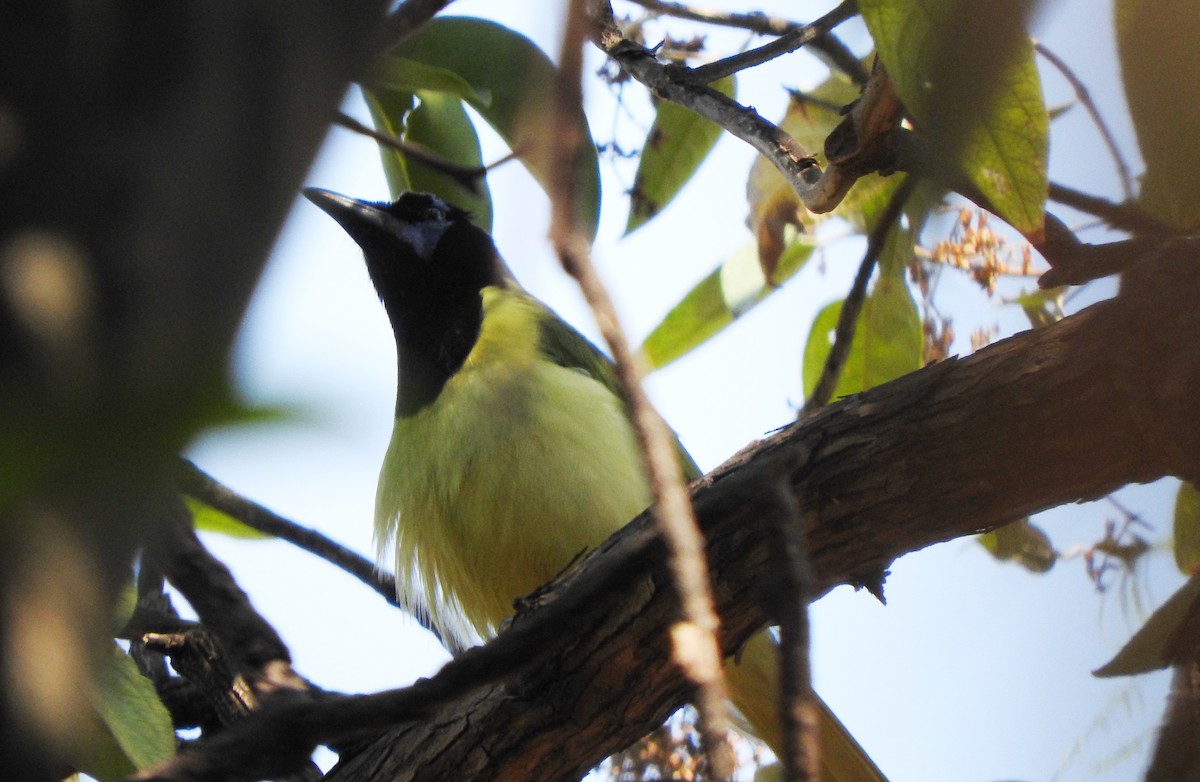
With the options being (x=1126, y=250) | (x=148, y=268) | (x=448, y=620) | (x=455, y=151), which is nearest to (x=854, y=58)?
(x=455, y=151)

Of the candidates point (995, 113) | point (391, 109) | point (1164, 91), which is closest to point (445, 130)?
point (391, 109)

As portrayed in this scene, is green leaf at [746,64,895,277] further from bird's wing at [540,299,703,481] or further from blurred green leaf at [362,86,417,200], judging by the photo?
blurred green leaf at [362,86,417,200]

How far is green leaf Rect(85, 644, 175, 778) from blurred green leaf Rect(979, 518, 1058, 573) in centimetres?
188

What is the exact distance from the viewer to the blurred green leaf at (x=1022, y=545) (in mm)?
2805

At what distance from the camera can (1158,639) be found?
188 centimetres

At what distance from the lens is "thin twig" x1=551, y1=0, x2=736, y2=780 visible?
934 mm

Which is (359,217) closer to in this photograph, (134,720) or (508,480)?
(508,480)

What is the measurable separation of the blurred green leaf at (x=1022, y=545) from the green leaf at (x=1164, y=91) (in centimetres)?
148

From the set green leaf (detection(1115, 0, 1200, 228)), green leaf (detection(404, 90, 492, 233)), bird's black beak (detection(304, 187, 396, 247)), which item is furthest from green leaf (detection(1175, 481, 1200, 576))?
bird's black beak (detection(304, 187, 396, 247))

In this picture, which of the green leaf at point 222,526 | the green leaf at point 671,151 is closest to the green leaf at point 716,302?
the green leaf at point 671,151

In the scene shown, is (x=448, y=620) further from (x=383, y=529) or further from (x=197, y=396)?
(x=197, y=396)

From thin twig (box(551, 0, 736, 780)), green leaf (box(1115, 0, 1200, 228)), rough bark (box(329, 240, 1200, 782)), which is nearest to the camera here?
thin twig (box(551, 0, 736, 780))

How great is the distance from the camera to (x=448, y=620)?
12.6ft

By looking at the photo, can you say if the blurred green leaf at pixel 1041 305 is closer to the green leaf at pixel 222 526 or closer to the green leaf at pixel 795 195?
the green leaf at pixel 795 195
